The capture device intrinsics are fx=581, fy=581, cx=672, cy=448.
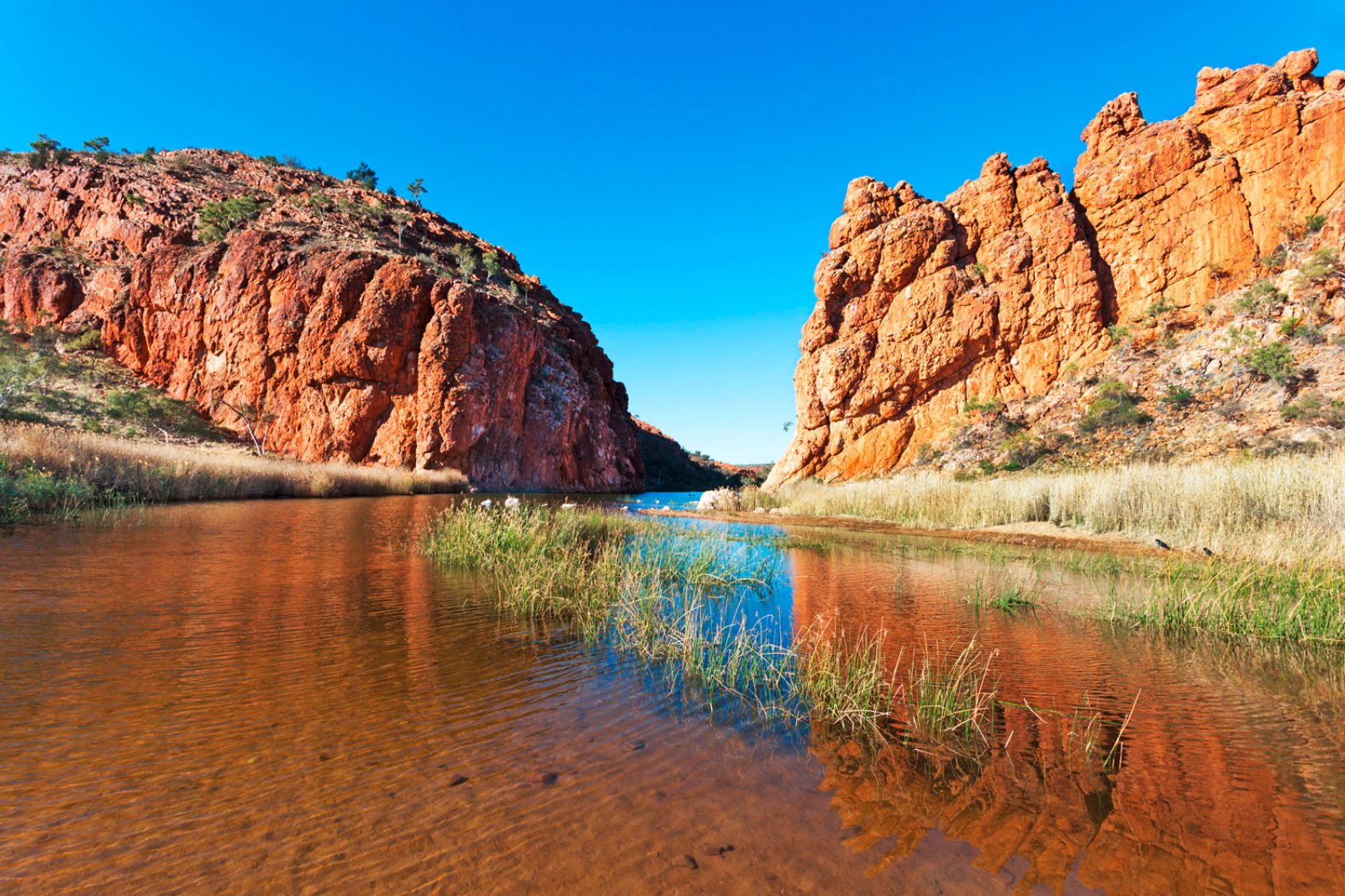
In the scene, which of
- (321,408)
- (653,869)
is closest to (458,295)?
(321,408)

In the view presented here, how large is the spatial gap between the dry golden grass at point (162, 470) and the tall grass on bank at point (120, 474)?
2 cm

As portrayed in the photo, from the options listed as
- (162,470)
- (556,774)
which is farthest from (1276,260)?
(162,470)

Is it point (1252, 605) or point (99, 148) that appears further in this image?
point (99, 148)

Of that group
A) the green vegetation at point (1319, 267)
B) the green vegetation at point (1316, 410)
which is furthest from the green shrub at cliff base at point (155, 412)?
the green vegetation at point (1319, 267)

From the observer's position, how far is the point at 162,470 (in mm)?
17938

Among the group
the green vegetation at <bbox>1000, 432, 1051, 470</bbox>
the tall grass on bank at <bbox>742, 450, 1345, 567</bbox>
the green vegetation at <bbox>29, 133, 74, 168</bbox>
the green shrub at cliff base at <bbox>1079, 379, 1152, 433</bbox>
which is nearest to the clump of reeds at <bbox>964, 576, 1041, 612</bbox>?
the tall grass on bank at <bbox>742, 450, 1345, 567</bbox>

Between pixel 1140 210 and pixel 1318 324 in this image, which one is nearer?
pixel 1318 324

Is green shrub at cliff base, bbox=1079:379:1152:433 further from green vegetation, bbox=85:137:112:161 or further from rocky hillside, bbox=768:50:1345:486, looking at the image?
green vegetation, bbox=85:137:112:161

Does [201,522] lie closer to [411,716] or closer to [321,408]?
[411,716]

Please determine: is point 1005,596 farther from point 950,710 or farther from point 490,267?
point 490,267

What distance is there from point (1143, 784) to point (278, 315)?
51.9 m

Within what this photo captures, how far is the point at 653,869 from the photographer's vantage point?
89.7 inches

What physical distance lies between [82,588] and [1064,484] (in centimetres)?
1932

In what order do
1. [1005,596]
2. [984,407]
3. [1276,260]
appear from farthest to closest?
1. [984,407]
2. [1276,260]
3. [1005,596]
